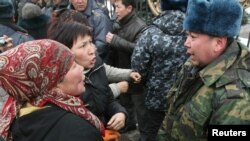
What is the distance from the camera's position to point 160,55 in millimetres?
3125

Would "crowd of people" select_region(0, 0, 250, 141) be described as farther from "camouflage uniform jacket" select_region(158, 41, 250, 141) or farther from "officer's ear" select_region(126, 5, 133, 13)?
"officer's ear" select_region(126, 5, 133, 13)

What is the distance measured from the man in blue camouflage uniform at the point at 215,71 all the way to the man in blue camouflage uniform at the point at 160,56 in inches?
33.5

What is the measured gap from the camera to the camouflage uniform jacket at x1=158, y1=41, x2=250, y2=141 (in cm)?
191

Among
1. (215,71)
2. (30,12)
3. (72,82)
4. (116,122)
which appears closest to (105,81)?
(116,122)

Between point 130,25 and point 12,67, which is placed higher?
point 12,67

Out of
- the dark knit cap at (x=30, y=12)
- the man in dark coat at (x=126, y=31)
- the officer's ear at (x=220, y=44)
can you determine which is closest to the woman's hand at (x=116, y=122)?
the officer's ear at (x=220, y=44)

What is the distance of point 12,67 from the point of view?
175 centimetres

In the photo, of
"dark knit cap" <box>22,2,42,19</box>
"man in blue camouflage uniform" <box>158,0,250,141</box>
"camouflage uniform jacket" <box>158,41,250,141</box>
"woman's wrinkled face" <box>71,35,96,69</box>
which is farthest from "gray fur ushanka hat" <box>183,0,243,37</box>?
"dark knit cap" <box>22,2,42,19</box>

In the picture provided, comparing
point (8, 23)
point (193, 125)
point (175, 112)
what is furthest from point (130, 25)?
point (193, 125)

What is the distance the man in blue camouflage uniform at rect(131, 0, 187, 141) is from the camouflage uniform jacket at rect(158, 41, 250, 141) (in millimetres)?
782

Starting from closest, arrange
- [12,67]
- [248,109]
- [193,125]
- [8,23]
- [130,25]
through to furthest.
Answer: [12,67], [248,109], [193,125], [8,23], [130,25]

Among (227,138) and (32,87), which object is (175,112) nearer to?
(227,138)

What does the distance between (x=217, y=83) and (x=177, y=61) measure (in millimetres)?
1166

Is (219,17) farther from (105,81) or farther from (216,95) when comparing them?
(105,81)
